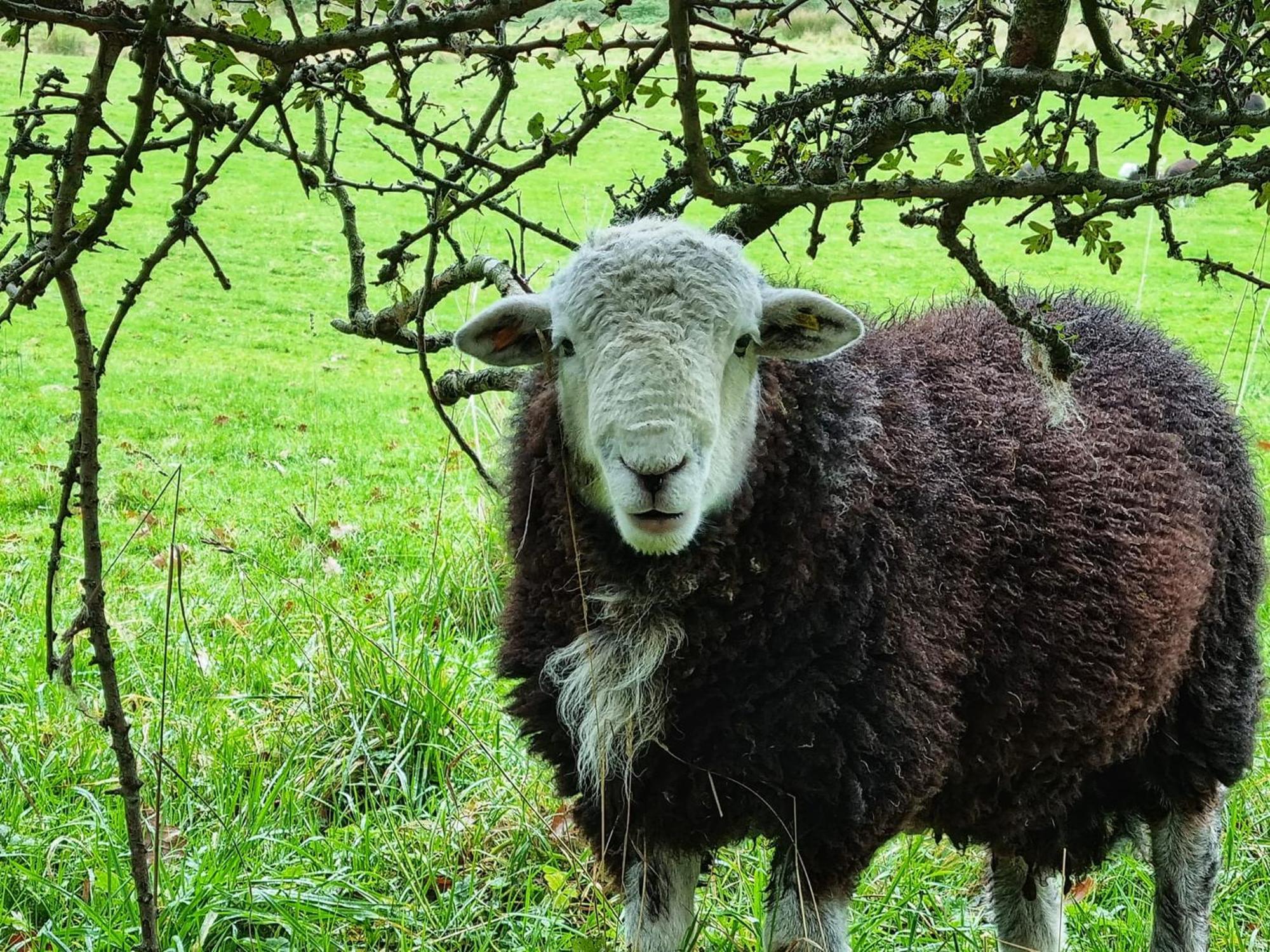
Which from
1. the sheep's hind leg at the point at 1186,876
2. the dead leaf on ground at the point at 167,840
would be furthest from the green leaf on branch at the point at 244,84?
the sheep's hind leg at the point at 1186,876

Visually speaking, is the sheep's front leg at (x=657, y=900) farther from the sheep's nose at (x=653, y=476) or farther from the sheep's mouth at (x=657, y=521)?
the sheep's nose at (x=653, y=476)

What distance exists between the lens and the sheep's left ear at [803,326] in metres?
2.86

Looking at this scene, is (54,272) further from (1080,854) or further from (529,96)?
(529,96)

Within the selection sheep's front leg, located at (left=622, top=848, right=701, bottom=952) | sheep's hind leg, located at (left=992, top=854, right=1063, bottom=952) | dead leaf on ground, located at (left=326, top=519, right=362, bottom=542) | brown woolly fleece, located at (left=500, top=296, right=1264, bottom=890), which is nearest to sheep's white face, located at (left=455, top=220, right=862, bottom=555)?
brown woolly fleece, located at (left=500, top=296, right=1264, bottom=890)

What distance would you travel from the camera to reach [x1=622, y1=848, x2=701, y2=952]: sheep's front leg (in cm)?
300

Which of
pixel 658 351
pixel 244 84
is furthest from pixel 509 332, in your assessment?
pixel 244 84

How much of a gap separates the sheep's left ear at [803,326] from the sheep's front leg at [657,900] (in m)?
1.37

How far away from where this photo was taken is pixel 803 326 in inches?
115

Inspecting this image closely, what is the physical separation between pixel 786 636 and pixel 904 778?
46 cm

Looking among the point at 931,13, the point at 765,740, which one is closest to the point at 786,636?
the point at 765,740

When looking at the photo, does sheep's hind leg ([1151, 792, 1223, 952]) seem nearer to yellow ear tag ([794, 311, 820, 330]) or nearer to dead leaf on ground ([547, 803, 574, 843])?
dead leaf on ground ([547, 803, 574, 843])

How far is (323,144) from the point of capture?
9.49 feet

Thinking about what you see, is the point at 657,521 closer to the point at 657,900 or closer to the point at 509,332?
the point at 509,332

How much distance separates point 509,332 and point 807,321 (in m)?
0.80
